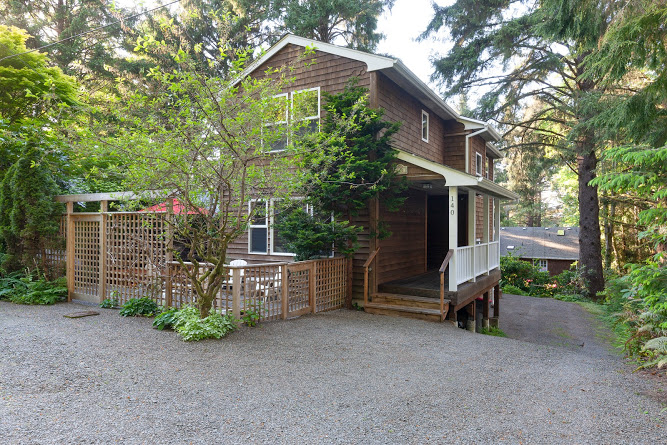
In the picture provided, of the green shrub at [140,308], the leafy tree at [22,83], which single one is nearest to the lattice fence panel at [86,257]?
the green shrub at [140,308]

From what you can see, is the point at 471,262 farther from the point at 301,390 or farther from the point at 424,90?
the point at 301,390

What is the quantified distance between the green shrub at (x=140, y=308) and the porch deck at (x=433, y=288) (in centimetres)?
488

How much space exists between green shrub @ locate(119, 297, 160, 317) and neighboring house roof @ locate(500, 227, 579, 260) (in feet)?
76.9

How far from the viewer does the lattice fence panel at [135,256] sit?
745cm

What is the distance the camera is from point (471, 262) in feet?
31.8

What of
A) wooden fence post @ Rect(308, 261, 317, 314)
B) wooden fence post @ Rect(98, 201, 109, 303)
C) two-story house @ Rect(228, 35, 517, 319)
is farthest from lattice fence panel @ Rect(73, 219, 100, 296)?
wooden fence post @ Rect(308, 261, 317, 314)

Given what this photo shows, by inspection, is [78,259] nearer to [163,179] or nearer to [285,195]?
[163,179]

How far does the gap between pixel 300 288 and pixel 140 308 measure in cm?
302

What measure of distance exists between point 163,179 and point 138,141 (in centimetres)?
62

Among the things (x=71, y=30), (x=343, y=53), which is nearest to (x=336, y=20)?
(x=343, y=53)

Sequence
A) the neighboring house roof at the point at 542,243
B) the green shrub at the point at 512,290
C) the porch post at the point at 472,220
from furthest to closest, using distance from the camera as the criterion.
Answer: the neighboring house roof at the point at 542,243, the green shrub at the point at 512,290, the porch post at the point at 472,220

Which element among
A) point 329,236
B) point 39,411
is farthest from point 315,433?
point 329,236

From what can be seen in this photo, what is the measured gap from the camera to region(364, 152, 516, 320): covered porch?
8.27 metres

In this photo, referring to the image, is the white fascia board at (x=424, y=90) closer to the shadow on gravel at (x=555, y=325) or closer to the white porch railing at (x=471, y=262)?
the white porch railing at (x=471, y=262)
